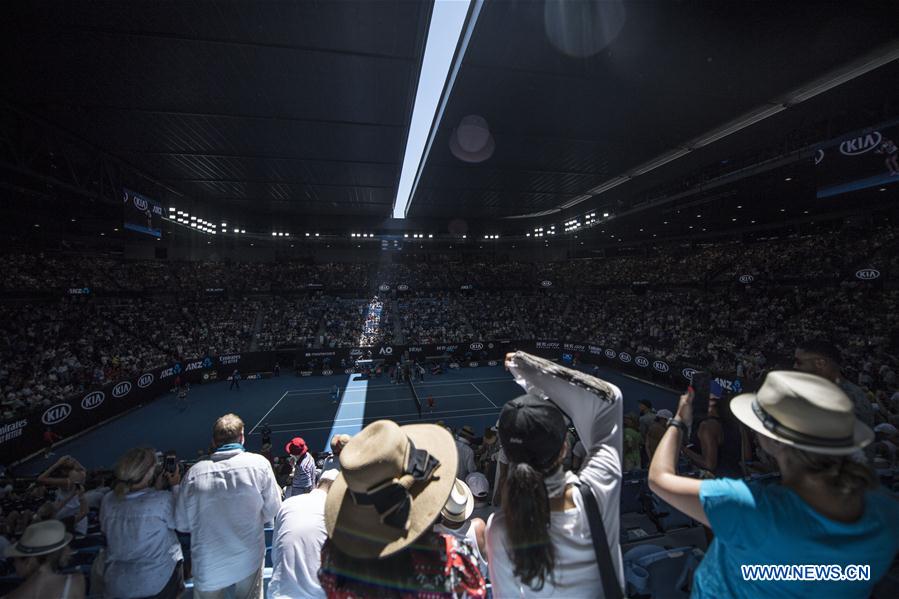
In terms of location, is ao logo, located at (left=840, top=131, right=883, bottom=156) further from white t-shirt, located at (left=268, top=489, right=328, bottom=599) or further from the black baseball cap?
white t-shirt, located at (left=268, top=489, right=328, bottom=599)

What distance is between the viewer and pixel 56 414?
47.8 feet

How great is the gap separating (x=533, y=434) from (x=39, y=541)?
294 cm

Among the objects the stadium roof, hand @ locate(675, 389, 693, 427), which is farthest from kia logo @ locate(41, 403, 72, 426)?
hand @ locate(675, 389, 693, 427)

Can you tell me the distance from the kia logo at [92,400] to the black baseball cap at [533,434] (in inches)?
867

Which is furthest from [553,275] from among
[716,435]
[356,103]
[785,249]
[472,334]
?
[716,435]

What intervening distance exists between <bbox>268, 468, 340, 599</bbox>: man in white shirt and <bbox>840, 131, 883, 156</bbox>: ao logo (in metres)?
16.9

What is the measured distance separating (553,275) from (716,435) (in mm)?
40804

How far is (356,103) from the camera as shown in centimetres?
1344

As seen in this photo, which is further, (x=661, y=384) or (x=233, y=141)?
(x=661, y=384)

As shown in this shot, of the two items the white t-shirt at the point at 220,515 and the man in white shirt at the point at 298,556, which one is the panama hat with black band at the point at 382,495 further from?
the white t-shirt at the point at 220,515

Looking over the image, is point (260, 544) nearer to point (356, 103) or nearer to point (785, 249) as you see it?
point (356, 103)

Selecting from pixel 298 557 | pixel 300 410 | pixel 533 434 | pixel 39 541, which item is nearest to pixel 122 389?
pixel 300 410

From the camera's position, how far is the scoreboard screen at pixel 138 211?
16.8 meters

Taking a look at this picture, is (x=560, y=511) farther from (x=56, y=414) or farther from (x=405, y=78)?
(x=56, y=414)
